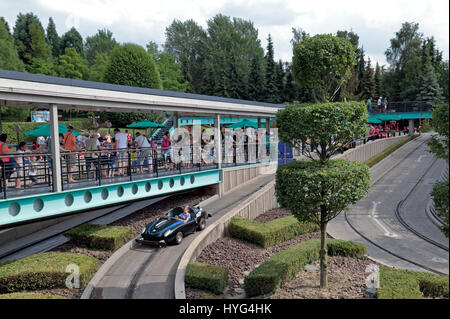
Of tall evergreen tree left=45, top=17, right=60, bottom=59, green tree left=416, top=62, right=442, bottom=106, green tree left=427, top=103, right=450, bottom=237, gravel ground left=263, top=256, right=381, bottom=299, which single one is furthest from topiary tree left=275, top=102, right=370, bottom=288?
tall evergreen tree left=45, top=17, right=60, bottom=59

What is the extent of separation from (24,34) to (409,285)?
75.5m

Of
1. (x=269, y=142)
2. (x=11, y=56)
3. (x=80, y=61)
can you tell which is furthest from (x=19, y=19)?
(x=269, y=142)

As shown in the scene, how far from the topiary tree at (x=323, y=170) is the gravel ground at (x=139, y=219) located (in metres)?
7.42

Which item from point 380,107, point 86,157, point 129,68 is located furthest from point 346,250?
point 380,107

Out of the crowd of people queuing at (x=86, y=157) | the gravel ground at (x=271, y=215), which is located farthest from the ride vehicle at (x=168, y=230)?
the gravel ground at (x=271, y=215)

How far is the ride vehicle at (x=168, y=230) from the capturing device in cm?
1506

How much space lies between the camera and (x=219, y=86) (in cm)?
6606

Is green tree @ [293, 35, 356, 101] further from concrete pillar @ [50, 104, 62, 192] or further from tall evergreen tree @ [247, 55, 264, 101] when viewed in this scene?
Answer: tall evergreen tree @ [247, 55, 264, 101]

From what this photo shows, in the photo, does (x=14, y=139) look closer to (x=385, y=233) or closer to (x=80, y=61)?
(x=80, y=61)

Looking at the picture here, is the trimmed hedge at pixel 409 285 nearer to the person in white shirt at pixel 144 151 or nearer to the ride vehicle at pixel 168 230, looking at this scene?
the ride vehicle at pixel 168 230

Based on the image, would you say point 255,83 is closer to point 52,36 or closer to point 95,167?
point 52,36

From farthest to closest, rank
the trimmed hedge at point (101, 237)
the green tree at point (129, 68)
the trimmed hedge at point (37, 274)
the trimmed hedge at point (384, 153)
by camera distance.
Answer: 1. the green tree at point (129, 68)
2. the trimmed hedge at point (384, 153)
3. the trimmed hedge at point (101, 237)
4. the trimmed hedge at point (37, 274)

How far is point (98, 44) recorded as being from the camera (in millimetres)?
85125

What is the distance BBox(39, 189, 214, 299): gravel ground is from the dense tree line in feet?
80.6
